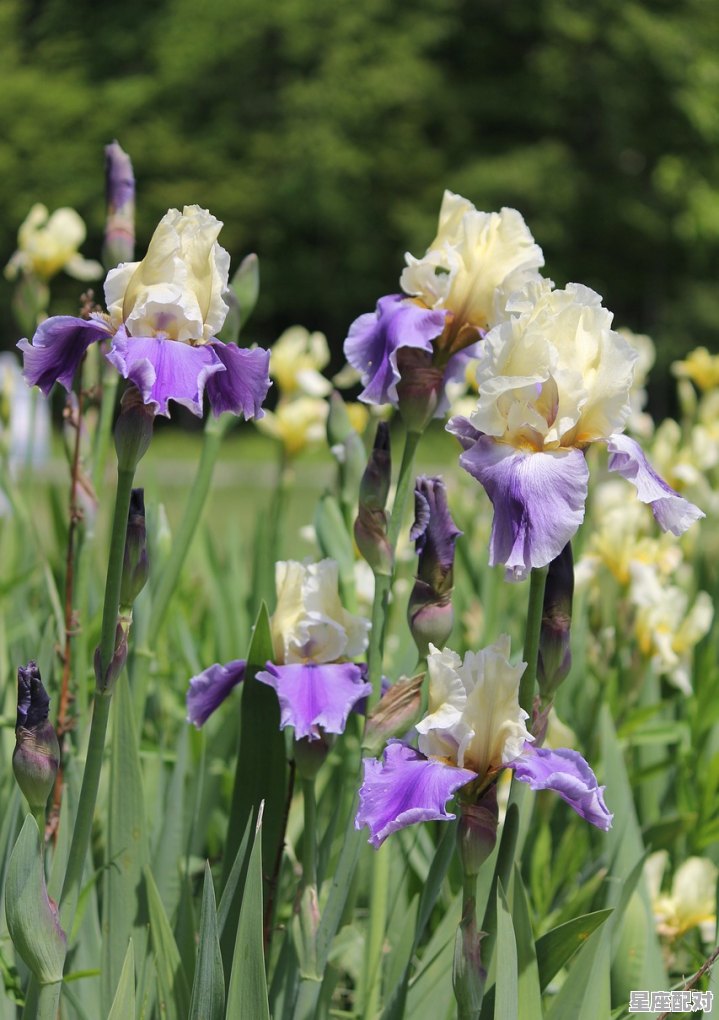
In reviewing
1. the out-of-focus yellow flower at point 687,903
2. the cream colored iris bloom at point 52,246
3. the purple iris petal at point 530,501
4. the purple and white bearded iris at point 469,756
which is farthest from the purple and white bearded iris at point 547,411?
the cream colored iris bloom at point 52,246

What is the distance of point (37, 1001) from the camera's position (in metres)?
0.98

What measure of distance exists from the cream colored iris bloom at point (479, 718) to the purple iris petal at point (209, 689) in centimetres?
30

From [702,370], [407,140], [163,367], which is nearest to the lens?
[163,367]

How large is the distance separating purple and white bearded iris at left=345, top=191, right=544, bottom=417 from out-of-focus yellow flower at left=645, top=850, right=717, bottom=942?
2.46 feet

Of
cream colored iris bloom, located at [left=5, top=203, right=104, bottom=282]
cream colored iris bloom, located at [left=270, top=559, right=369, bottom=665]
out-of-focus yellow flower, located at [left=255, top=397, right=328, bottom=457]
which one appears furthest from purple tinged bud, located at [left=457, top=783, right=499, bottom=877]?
out-of-focus yellow flower, located at [left=255, top=397, right=328, bottom=457]

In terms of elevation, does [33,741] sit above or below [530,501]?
below

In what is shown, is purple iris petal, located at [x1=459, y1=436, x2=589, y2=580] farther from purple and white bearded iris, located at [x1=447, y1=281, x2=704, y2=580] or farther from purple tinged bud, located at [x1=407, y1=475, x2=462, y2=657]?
purple tinged bud, located at [x1=407, y1=475, x2=462, y2=657]

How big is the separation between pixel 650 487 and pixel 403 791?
33 centimetres

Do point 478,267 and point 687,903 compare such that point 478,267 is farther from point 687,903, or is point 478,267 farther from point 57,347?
point 687,903

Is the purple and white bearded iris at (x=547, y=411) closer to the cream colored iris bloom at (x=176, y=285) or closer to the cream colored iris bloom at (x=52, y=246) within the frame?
the cream colored iris bloom at (x=176, y=285)

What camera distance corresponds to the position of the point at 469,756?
3.12 ft

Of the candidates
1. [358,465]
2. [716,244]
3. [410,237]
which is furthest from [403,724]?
[716,244]

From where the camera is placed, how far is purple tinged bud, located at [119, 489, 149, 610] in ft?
3.32

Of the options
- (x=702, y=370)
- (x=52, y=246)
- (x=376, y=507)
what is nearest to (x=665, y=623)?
(x=376, y=507)
